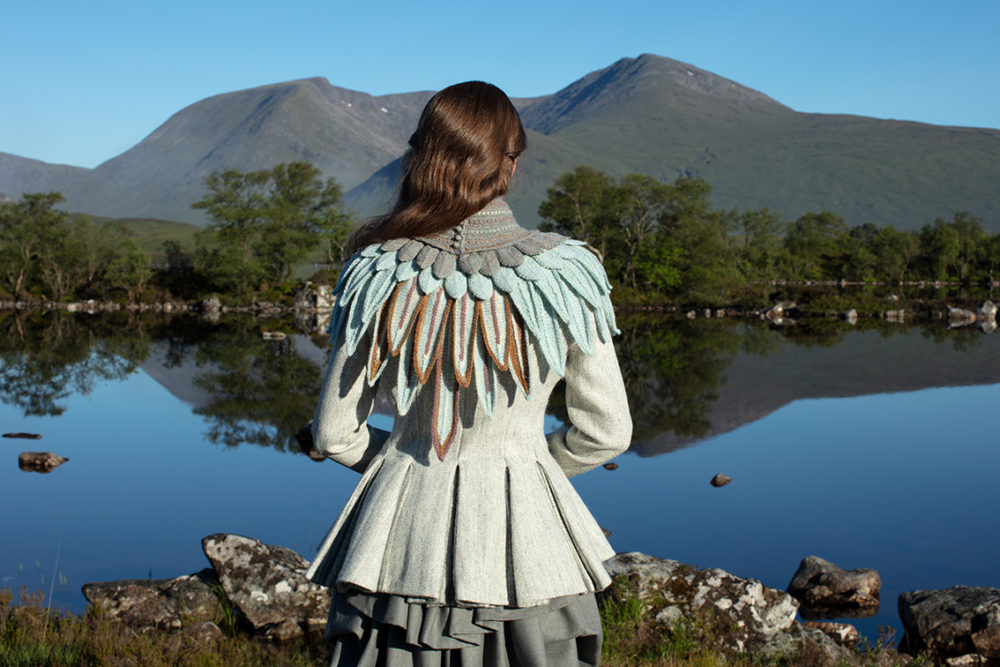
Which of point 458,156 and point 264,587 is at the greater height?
point 458,156

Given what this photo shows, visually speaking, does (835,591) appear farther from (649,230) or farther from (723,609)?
(649,230)

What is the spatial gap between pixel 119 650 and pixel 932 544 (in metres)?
8.85

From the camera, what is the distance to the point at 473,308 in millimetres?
2090

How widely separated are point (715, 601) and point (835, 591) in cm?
255

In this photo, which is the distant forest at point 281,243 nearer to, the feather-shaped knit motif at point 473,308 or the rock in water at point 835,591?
the rock in water at point 835,591

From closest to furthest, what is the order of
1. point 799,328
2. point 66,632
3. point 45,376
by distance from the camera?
1. point 66,632
2. point 45,376
3. point 799,328

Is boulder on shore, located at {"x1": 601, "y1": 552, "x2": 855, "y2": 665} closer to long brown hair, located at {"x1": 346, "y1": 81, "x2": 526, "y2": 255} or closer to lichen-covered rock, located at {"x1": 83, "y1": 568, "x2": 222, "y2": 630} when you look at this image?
lichen-covered rock, located at {"x1": 83, "y1": 568, "x2": 222, "y2": 630}

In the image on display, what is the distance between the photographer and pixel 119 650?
4.23m

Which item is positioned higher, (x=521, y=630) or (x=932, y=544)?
(x=521, y=630)

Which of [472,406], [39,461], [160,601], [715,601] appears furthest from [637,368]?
[472,406]

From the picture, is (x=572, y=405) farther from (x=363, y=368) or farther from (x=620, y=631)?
(x=620, y=631)

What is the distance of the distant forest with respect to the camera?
52188 mm

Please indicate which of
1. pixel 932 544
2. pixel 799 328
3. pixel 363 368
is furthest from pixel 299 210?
Answer: pixel 363 368

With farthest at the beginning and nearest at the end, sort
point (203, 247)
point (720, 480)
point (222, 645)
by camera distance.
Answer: point (203, 247), point (720, 480), point (222, 645)
